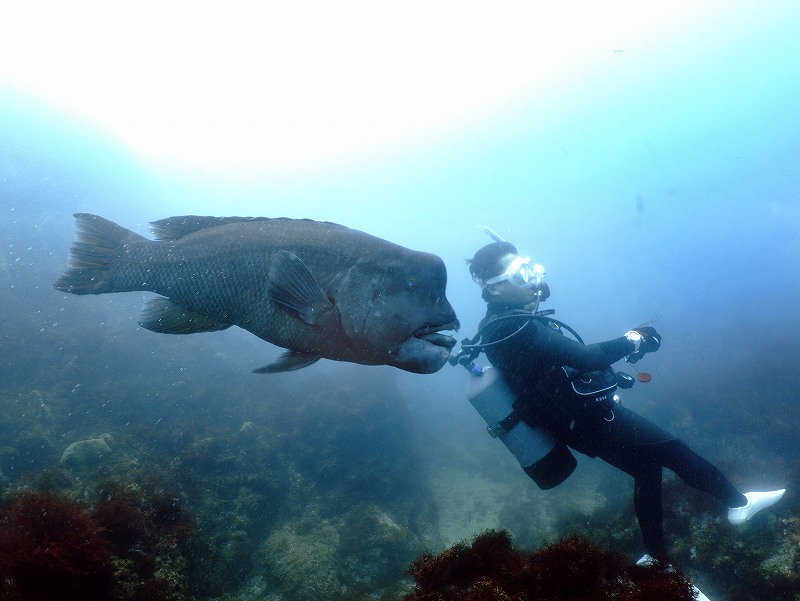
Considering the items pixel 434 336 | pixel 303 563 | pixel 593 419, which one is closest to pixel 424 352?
pixel 434 336

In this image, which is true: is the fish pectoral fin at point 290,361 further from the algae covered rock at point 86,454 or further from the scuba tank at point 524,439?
the algae covered rock at point 86,454

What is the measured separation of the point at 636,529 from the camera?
23.9 ft

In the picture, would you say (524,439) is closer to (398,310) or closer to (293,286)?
(398,310)

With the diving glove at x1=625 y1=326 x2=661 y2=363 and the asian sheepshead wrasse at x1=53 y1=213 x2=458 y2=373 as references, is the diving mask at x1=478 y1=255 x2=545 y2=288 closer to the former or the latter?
the diving glove at x1=625 y1=326 x2=661 y2=363

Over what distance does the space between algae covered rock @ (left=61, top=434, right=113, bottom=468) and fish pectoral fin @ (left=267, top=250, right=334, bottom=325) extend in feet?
31.9

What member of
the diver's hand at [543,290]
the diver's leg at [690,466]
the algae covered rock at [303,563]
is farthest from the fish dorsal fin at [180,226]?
the algae covered rock at [303,563]

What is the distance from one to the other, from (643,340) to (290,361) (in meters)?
4.81

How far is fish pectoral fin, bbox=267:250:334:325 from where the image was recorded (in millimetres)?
2053

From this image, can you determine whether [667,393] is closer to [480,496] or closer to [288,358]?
[480,496]

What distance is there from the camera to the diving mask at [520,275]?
18.0ft

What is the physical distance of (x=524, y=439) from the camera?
473 cm

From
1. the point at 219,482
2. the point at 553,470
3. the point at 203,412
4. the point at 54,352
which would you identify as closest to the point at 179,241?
the point at 553,470

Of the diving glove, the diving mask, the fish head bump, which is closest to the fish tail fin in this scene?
the fish head bump

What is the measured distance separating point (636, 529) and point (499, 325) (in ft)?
19.6
